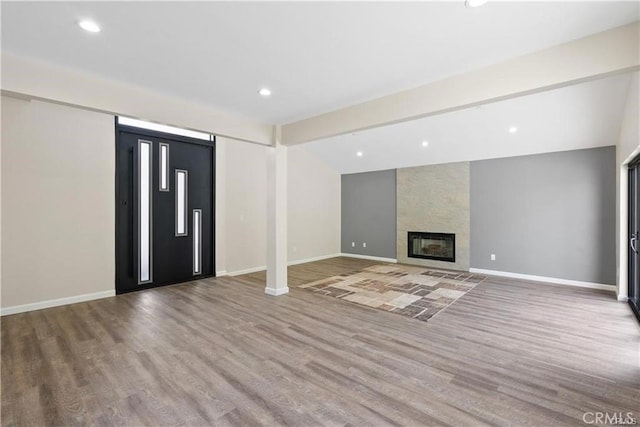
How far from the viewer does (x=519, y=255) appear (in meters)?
5.84

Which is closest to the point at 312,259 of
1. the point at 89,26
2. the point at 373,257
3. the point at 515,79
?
the point at 373,257

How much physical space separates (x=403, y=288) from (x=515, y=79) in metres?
3.52

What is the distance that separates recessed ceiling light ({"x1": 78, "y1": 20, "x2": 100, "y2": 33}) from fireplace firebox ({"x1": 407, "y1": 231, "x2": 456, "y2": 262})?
675 cm

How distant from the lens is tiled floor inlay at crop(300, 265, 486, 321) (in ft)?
13.8

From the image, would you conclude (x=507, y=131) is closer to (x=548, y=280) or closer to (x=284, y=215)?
(x=548, y=280)

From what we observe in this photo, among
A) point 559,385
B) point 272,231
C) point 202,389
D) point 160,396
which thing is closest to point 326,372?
point 202,389

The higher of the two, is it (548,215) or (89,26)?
(89,26)

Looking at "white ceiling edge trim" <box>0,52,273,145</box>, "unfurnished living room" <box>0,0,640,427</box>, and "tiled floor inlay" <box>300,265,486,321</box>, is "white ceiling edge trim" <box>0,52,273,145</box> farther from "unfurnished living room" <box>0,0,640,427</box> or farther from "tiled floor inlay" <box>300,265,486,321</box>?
"tiled floor inlay" <box>300,265,486,321</box>

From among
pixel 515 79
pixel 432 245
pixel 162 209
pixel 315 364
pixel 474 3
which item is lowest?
pixel 315 364

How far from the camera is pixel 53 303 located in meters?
4.09

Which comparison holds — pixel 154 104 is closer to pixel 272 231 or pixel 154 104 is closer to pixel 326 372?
pixel 272 231

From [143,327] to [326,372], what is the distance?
7.48 feet

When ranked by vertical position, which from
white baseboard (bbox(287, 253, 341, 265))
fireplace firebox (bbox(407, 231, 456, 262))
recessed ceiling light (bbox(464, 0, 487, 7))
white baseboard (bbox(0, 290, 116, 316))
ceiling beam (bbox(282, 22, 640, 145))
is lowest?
white baseboard (bbox(287, 253, 341, 265))

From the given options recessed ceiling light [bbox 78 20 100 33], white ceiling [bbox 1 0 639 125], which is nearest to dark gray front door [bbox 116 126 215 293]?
white ceiling [bbox 1 0 639 125]
